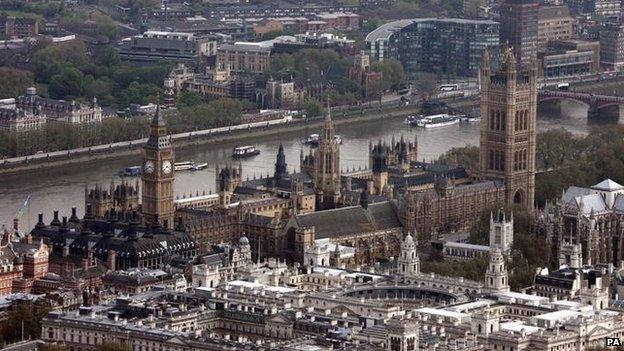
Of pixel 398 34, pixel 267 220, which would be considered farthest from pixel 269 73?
pixel 267 220

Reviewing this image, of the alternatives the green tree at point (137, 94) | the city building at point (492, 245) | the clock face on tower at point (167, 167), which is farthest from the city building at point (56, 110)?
the city building at point (492, 245)

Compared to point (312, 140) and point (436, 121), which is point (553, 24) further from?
point (312, 140)

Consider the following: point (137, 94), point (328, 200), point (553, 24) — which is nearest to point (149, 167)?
point (328, 200)

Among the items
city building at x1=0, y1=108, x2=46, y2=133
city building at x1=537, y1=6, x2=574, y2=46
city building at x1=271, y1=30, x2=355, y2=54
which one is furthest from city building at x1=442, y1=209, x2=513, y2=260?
city building at x1=537, y1=6, x2=574, y2=46

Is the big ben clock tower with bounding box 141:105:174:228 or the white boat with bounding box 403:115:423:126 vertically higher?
the big ben clock tower with bounding box 141:105:174:228

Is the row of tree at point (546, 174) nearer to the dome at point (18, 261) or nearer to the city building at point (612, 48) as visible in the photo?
the dome at point (18, 261)

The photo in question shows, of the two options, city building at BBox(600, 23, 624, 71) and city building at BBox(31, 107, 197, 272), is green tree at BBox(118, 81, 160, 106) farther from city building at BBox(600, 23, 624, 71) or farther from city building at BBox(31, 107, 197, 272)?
city building at BBox(31, 107, 197, 272)
